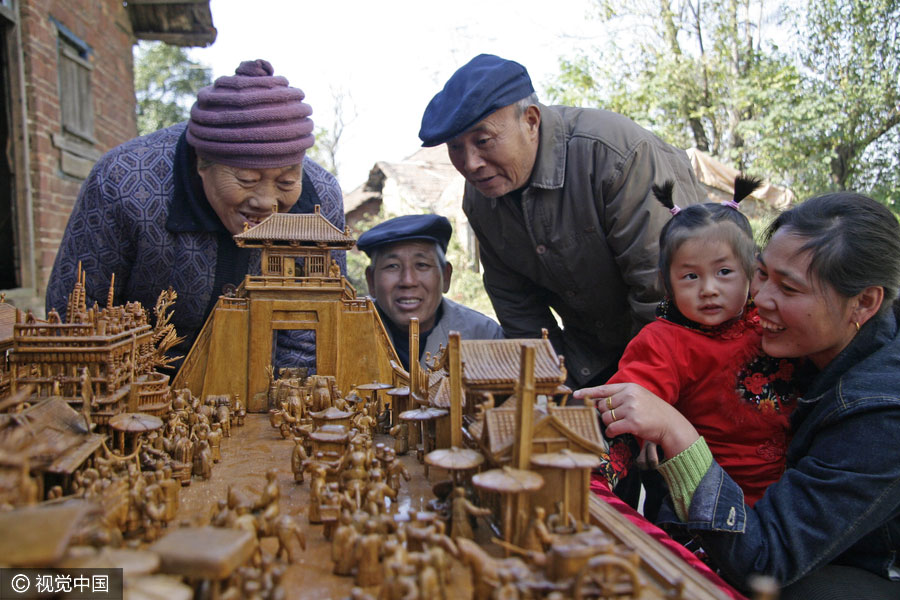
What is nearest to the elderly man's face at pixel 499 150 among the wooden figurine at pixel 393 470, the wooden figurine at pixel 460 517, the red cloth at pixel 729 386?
the red cloth at pixel 729 386

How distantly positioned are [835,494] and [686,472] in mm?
469

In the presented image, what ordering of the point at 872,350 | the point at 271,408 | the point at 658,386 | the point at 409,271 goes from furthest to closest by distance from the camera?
1. the point at 409,271
2. the point at 271,408
3. the point at 658,386
4. the point at 872,350

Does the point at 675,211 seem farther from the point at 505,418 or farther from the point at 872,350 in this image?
the point at 505,418

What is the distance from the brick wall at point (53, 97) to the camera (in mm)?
7047

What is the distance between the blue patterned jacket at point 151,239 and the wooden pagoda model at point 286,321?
1.70ft

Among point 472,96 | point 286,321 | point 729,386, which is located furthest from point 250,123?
point 729,386

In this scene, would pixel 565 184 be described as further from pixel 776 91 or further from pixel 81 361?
pixel 776 91

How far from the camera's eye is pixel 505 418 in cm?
193

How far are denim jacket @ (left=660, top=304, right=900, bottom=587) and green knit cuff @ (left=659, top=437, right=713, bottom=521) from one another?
27mm

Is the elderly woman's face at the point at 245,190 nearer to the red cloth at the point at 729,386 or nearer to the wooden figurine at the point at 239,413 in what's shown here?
the wooden figurine at the point at 239,413

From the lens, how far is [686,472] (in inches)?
89.4

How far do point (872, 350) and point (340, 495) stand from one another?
6.50ft

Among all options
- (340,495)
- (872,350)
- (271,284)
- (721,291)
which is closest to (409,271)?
(271,284)

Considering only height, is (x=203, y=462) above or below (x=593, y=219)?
below
